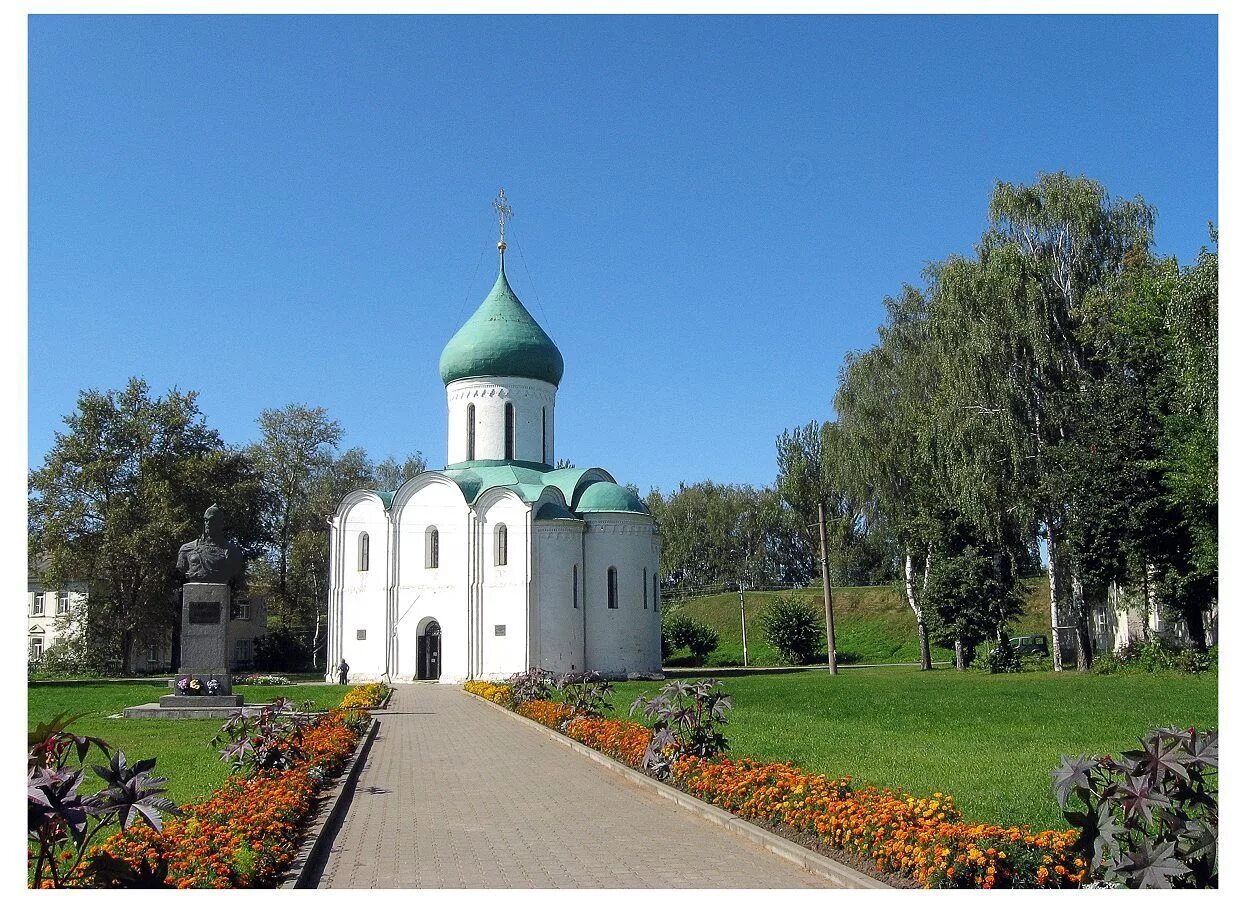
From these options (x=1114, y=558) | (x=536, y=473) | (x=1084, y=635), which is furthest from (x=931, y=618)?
(x=536, y=473)

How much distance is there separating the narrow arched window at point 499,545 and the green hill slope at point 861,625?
1888 cm

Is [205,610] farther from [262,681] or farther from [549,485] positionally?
[549,485]

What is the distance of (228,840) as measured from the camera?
271 inches

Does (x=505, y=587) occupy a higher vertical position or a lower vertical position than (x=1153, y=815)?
higher

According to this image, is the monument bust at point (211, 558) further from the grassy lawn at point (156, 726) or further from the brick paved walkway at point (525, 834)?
the brick paved walkway at point (525, 834)

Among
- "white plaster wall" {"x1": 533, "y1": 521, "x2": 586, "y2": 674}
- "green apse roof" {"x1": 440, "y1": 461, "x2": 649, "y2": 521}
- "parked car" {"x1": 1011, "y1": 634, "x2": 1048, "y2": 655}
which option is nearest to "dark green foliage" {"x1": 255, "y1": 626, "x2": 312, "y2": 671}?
"green apse roof" {"x1": 440, "y1": 461, "x2": 649, "y2": 521}

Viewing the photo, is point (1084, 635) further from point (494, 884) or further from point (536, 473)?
point (494, 884)

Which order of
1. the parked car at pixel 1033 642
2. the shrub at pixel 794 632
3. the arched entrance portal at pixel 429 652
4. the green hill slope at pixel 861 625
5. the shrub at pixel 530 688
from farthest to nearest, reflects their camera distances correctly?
1. the green hill slope at pixel 861 625
2. the shrub at pixel 794 632
3. the parked car at pixel 1033 642
4. the arched entrance portal at pixel 429 652
5. the shrub at pixel 530 688

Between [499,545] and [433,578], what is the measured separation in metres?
2.48

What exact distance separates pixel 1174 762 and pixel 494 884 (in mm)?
3960

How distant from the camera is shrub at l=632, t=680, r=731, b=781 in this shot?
35.6 feet

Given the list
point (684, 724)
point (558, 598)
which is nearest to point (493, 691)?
point (558, 598)

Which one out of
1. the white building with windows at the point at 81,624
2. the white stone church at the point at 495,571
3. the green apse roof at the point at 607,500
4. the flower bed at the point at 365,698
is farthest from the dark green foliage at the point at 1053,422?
the white building with windows at the point at 81,624

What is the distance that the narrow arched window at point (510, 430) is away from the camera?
37.7m
